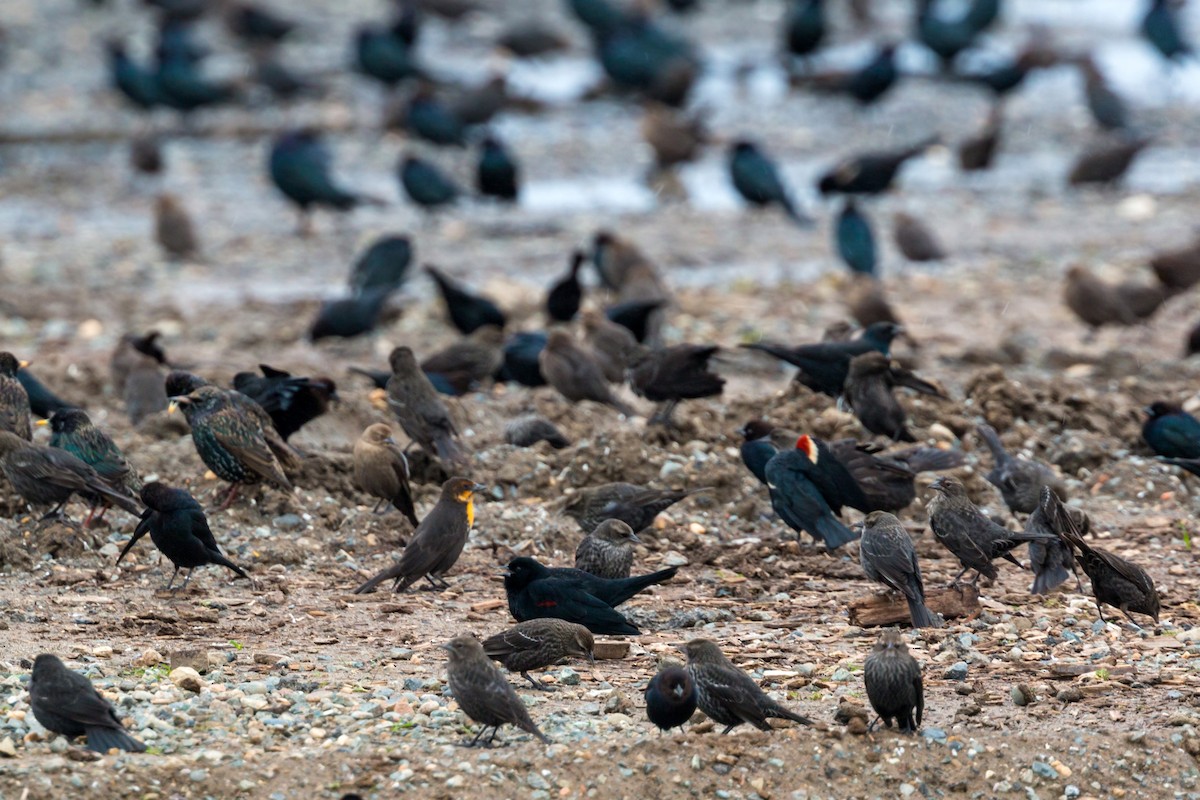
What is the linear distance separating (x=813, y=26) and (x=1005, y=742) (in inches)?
854

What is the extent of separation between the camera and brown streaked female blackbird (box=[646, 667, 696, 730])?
6.28 meters

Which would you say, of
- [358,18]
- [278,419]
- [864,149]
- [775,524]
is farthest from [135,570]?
[358,18]

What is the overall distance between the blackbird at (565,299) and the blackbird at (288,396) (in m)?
3.78

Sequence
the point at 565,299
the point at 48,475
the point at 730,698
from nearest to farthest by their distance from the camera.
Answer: the point at 730,698
the point at 48,475
the point at 565,299

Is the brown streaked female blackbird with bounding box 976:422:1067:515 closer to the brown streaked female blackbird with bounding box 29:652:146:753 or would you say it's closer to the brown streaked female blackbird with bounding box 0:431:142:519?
the brown streaked female blackbird with bounding box 0:431:142:519

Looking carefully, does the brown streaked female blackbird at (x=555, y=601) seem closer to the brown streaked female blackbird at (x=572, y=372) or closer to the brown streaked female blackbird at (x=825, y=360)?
the brown streaked female blackbird at (x=825, y=360)

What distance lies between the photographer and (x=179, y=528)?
25.8ft

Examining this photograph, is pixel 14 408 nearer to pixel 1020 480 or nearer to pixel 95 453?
pixel 95 453

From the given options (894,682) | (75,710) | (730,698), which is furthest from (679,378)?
(75,710)

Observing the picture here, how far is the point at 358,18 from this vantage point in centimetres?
3216

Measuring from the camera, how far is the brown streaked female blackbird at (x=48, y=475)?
8.27 metres

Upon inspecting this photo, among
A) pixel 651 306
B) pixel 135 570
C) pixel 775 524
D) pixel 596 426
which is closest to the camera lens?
pixel 135 570

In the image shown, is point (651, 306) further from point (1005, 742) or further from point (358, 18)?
point (358, 18)

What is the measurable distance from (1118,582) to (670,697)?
8.03ft
